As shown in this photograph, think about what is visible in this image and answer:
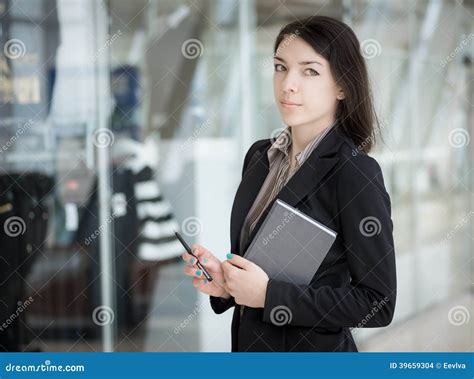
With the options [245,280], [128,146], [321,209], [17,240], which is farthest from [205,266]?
[128,146]

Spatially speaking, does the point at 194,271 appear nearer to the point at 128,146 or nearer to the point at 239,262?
the point at 239,262

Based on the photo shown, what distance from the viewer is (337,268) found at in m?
1.56

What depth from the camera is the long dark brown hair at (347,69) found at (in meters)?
1.55

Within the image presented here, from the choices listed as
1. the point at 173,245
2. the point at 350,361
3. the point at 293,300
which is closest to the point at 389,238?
the point at 293,300

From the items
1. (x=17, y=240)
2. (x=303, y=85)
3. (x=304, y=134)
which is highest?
(x=303, y=85)

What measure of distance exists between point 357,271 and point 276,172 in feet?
1.13

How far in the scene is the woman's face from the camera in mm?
1557

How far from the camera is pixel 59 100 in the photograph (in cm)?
403

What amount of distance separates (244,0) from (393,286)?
3039mm

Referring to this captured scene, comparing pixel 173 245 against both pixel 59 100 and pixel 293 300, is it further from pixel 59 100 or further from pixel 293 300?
pixel 293 300

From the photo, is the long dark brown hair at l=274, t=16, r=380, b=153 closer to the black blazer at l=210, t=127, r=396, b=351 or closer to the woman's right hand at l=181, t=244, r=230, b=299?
the black blazer at l=210, t=127, r=396, b=351

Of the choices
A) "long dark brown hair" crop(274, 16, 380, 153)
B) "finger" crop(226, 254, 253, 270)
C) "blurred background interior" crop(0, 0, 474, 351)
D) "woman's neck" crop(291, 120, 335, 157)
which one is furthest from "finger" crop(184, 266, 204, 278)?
"blurred background interior" crop(0, 0, 474, 351)

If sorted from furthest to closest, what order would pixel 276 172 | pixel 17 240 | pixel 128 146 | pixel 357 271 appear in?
pixel 128 146 → pixel 17 240 → pixel 276 172 → pixel 357 271

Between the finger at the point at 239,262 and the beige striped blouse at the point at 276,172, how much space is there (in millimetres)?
135
